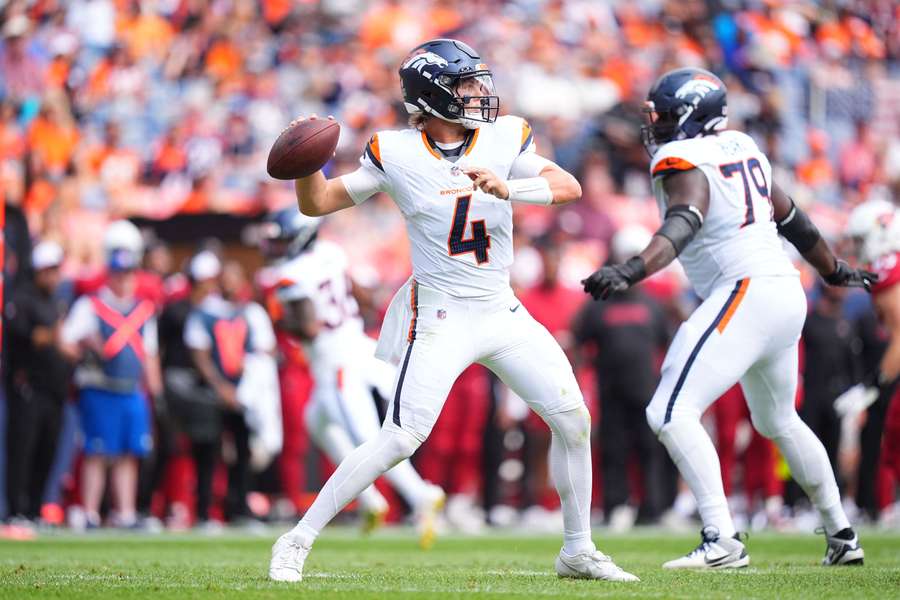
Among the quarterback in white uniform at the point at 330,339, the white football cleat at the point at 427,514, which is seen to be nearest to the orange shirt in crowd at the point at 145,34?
the quarterback in white uniform at the point at 330,339

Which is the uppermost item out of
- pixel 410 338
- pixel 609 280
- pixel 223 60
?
pixel 609 280

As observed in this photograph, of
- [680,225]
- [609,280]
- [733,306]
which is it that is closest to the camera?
[609,280]

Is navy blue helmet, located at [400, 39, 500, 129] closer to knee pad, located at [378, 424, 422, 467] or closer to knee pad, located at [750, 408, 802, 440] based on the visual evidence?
knee pad, located at [378, 424, 422, 467]

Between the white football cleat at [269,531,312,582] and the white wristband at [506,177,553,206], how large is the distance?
151 cm

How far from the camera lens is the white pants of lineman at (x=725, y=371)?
19.9ft

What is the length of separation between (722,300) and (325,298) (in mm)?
3257

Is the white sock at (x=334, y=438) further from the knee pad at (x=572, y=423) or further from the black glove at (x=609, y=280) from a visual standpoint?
the black glove at (x=609, y=280)

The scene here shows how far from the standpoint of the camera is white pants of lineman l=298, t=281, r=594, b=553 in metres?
5.38

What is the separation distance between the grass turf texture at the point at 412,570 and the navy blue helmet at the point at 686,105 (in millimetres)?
1947

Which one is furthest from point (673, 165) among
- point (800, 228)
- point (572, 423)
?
point (572, 423)

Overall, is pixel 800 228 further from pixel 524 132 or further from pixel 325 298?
pixel 325 298

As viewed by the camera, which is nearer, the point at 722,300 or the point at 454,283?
the point at 454,283

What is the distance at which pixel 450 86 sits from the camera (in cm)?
545

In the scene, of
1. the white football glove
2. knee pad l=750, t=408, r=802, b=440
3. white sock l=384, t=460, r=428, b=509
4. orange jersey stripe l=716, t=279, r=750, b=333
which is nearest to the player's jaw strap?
orange jersey stripe l=716, t=279, r=750, b=333
